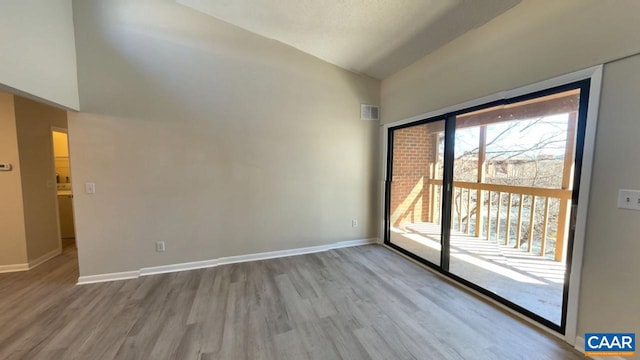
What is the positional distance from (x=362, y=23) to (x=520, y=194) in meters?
3.01

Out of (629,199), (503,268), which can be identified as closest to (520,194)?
(503,268)

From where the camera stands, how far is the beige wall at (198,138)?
2697mm

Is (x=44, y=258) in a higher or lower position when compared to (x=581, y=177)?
lower

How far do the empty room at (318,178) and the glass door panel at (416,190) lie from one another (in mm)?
54

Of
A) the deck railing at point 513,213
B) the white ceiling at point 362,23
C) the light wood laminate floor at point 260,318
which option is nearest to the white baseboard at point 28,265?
the light wood laminate floor at point 260,318

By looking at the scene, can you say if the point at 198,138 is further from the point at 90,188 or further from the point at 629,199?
the point at 629,199

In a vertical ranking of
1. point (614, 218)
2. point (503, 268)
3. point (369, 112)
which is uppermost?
point (369, 112)

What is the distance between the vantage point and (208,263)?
3158mm

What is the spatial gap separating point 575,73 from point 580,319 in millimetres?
1773

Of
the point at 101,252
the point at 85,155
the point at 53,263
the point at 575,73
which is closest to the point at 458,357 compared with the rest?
the point at 575,73

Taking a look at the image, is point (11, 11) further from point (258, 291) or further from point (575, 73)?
point (575, 73)

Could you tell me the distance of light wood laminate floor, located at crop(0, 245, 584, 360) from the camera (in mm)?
1733

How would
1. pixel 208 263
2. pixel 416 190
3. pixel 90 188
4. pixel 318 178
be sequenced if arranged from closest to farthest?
1. pixel 90 188
2. pixel 208 263
3. pixel 318 178
4. pixel 416 190

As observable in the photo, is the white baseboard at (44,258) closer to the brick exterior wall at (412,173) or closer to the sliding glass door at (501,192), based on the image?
the sliding glass door at (501,192)
